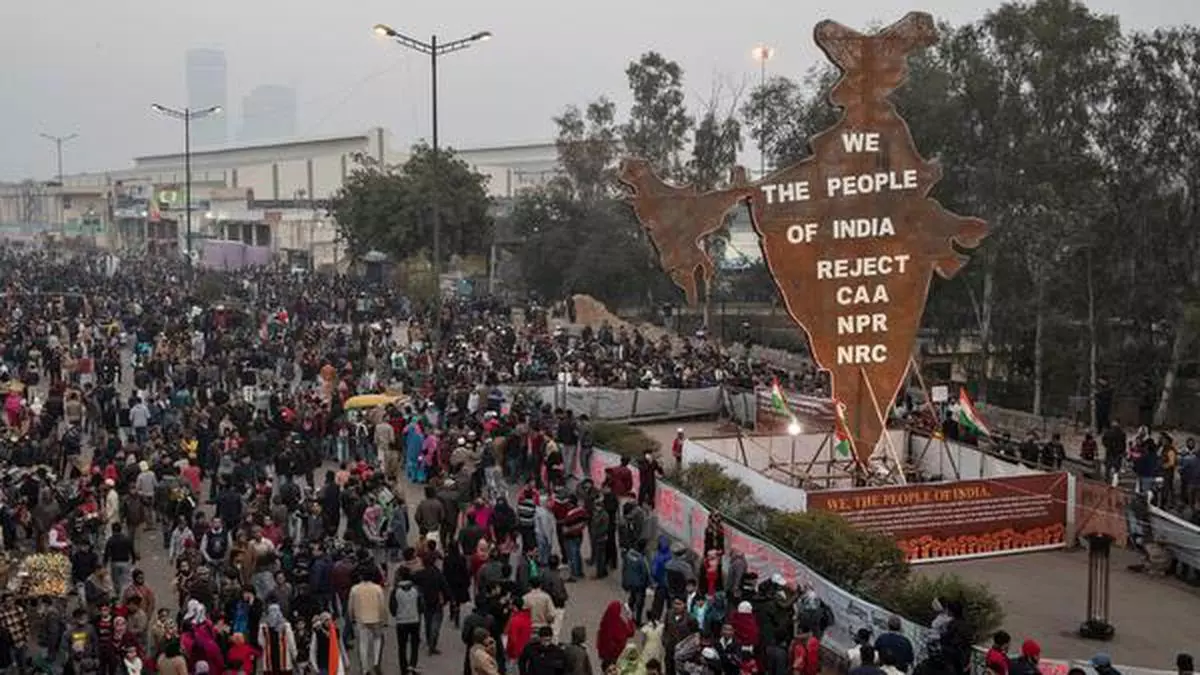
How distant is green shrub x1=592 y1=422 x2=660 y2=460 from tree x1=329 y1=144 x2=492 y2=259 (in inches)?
1209

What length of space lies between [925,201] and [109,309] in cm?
3048

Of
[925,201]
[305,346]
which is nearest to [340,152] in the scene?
[305,346]

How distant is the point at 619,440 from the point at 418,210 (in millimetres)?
32200

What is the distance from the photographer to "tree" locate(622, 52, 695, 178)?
51.0 m

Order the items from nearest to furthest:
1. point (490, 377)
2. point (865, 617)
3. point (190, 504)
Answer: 1. point (865, 617)
2. point (190, 504)
3. point (490, 377)

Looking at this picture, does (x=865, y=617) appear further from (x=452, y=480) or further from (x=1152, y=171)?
(x=1152, y=171)

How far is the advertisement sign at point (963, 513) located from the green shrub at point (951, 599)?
3.22 m

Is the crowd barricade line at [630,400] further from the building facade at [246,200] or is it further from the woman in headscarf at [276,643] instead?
the building facade at [246,200]

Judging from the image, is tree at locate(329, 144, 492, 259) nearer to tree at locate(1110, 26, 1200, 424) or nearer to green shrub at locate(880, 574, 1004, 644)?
tree at locate(1110, 26, 1200, 424)

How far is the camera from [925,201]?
65.5 feet

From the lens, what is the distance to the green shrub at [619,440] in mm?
22625

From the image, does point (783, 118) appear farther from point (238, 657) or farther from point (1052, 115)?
point (238, 657)

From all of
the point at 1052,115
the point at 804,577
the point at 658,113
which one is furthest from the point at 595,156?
the point at 804,577

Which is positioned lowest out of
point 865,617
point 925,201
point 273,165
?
point 865,617
